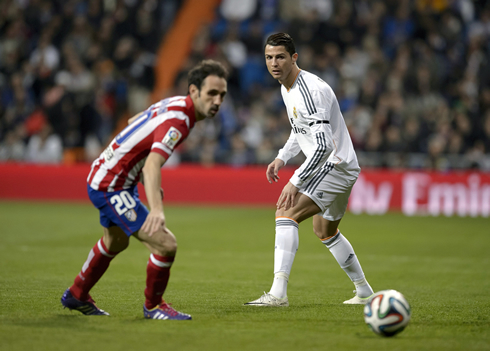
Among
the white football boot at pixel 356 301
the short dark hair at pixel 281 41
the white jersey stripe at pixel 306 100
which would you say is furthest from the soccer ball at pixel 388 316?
the short dark hair at pixel 281 41

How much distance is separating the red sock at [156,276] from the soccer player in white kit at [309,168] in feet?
3.54

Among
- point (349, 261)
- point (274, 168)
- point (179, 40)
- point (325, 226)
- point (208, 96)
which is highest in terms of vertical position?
point (179, 40)

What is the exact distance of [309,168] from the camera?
5.32m

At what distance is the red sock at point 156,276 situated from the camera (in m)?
4.60

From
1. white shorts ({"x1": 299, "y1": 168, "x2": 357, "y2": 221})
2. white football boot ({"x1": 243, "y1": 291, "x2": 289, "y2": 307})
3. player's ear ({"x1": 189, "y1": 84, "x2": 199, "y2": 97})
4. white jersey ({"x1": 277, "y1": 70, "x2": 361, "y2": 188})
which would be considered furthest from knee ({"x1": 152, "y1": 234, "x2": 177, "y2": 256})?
white shorts ({"x1": 299, "y1": 168, "x2": 357, "y2": 221})

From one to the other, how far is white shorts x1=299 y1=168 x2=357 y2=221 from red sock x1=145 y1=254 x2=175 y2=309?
151cm

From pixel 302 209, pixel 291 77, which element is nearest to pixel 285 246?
pixel 302 209

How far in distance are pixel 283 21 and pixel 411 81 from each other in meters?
4.37

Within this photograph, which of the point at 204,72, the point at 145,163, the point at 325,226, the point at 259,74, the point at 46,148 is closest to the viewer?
the point at 145,163

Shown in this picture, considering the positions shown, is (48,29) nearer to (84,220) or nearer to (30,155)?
(30,155)

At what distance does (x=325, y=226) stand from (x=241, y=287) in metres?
1.24

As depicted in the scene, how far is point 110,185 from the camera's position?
464cm

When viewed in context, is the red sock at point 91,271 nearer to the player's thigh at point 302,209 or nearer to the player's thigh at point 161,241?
the player's thigh at point 161,241

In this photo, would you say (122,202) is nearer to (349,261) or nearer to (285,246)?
(285,246)
